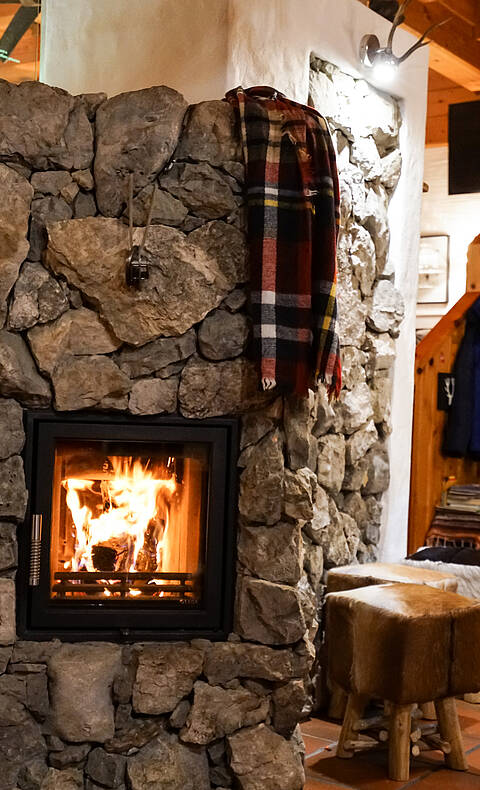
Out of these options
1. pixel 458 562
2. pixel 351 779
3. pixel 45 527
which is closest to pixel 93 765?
pixel 45 527

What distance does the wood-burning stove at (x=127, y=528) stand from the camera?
9.12ft

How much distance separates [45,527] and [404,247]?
2.06 m

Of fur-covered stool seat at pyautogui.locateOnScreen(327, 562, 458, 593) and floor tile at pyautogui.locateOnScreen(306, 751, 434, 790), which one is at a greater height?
fur-covered stool seat at pyautogui.locateOnScreen(327, 562, 458, 593)

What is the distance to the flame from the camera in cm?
291

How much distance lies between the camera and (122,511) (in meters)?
2.97

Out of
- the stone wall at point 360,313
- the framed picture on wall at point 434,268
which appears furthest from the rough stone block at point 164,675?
the framed picture on wall at point 434,268

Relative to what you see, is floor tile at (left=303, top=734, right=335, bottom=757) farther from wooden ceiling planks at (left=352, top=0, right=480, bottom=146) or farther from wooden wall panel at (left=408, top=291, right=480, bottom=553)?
wooden ceiling planks at (left=352, top=0, right=480, bottom=146)

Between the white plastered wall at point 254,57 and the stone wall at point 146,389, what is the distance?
64cm

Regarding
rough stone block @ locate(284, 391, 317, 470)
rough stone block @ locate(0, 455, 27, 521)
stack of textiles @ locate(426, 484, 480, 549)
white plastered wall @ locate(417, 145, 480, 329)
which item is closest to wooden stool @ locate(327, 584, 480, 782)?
rough stone block @ locate(284, 391, 317, 470)

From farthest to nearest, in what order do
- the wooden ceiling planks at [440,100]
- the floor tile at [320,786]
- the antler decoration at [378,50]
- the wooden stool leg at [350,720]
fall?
the wooden ceiling planks at [440,100] → the antler decoration at [378,50] → the wooden stool leg at [350,720] → the floor tile at [320,786]

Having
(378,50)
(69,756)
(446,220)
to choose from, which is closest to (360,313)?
(378,50)

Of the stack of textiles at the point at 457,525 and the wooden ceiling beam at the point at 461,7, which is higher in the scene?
the wooden ceiling beam at the point at 461,7

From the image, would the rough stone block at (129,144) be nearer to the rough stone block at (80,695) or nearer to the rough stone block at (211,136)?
the rough stone block at (211,136)

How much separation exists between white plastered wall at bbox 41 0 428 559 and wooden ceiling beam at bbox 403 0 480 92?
966mm
